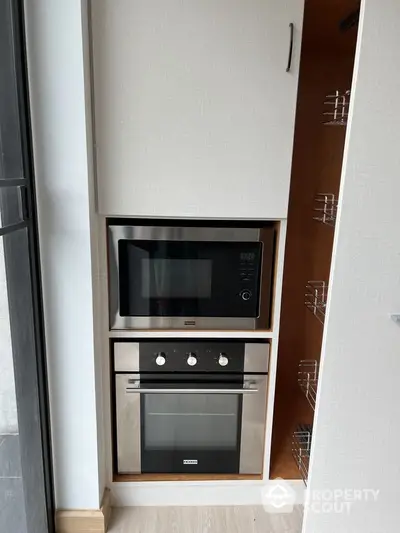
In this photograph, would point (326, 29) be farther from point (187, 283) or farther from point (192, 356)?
point (192, 356)

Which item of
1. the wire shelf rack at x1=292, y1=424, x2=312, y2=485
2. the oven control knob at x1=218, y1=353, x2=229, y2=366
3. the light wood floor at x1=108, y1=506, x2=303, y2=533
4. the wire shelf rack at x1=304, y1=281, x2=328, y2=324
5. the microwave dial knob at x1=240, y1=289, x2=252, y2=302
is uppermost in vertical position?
the microwave dial knob at x1=240, y1=289, x2=252, y2=302

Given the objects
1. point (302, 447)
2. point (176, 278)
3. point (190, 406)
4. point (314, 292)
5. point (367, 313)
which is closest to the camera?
point (367, 313)

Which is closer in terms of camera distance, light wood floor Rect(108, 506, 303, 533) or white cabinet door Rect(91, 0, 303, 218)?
white cabinet door Rect(91, 0, 303, 218)

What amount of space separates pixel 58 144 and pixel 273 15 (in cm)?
72

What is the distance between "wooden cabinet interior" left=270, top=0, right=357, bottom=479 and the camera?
161 centimetres

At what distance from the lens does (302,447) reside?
5.58 feet

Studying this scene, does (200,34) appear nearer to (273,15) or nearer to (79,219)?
(273,15)

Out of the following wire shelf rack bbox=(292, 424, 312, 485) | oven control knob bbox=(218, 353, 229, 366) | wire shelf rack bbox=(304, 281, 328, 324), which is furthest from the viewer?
wire shelf rack bbox=(304, 281, 328, 324)

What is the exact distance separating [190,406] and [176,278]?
19.7 inches

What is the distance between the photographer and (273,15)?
1.21 metres

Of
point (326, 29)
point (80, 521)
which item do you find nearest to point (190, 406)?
point (80, 521)

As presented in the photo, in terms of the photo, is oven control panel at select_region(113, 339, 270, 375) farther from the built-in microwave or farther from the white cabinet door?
the white cabinet door

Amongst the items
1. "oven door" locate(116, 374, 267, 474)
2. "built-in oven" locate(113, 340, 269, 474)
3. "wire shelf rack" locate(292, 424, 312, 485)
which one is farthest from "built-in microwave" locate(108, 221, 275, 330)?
"wire shelf rack" locate(292, 424, 312, 485)

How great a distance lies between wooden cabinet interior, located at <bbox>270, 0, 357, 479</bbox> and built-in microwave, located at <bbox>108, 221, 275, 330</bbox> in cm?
42
